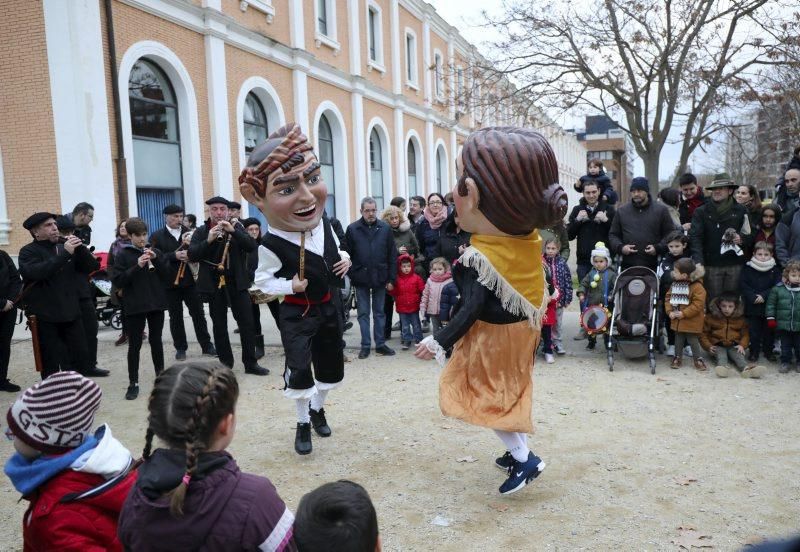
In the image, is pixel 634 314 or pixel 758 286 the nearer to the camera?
pixel 758 286

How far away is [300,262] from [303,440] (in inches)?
50.1

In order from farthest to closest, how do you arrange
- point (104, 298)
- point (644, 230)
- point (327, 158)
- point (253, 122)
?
point (327, 158) → point (253, 122) → point (104, 298) → point (644, 230)

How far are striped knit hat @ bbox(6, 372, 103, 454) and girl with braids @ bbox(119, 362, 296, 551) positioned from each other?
349 mm

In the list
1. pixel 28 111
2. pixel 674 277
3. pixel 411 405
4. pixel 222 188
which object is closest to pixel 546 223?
pixel 411 405

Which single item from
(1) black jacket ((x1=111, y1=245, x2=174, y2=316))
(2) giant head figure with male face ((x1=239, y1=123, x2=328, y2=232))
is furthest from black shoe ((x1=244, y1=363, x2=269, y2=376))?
(2) giant head figure with male face ((x1=239, y1=123, x2=328, y2=232))

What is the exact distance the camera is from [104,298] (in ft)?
33.6

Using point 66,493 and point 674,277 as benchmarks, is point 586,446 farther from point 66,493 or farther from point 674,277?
point 66,493

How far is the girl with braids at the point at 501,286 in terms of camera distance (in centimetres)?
362

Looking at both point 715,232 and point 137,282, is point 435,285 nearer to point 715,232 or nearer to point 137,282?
point 715,232

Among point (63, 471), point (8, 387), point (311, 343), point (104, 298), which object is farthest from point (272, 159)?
point (104, 298)

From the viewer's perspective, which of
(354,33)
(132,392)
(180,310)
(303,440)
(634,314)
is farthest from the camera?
(354,33)

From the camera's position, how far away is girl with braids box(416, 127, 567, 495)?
3.62m

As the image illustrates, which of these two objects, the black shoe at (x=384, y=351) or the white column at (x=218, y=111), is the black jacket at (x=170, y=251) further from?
the white column at (x=218, y=111)

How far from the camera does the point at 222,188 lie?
1373 cm
